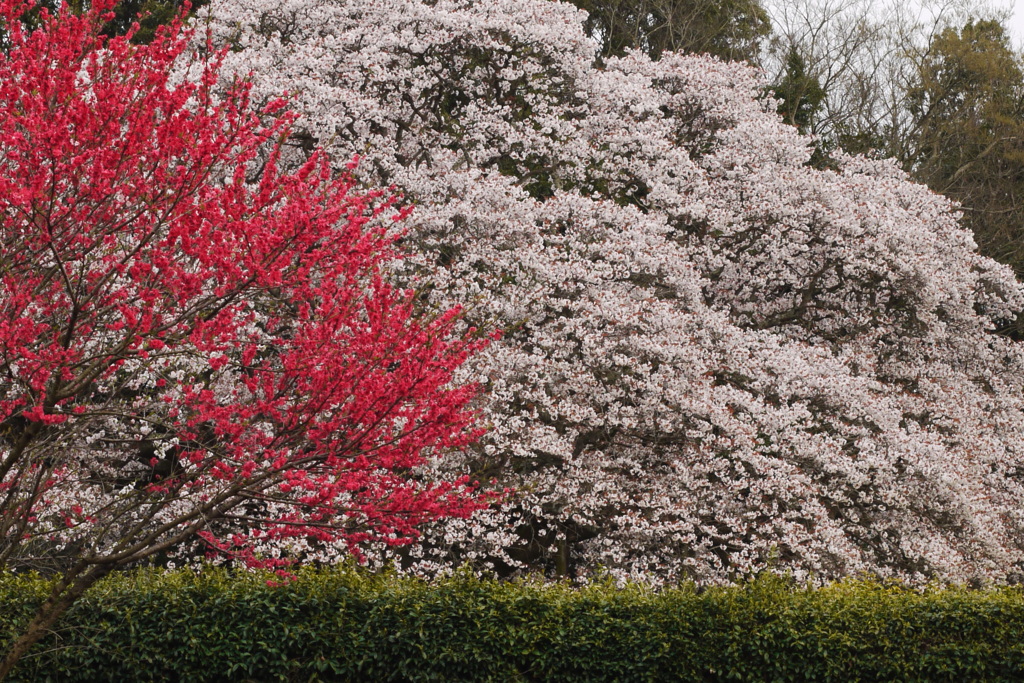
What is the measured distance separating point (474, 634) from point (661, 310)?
5.91 metres

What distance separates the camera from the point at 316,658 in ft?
26.3

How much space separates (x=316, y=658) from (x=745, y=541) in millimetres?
7004

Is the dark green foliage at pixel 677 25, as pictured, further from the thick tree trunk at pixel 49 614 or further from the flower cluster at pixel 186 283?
the thick tree trunk at pixel 49 614

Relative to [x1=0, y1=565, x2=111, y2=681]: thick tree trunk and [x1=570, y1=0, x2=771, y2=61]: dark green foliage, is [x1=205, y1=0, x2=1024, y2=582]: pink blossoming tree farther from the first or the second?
[x1=570, y1=0, x2=771, y2=61]: dark green foliage

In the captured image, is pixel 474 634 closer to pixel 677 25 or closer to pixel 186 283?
pixel 186 283

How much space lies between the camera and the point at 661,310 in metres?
12.7

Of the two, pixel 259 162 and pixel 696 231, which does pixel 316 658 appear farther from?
pixel 696 231

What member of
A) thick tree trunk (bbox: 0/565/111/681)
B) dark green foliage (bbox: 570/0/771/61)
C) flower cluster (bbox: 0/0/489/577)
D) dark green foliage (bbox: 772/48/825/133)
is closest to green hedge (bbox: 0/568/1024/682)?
thick tree trunk (bbox: 0/565/111/681)

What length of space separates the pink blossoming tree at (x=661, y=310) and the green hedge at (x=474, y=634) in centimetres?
160

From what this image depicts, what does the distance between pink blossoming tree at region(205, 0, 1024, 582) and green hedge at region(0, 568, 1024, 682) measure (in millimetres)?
1599

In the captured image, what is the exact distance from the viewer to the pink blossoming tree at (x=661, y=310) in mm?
12016

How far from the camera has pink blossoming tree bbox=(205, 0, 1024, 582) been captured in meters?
12.0

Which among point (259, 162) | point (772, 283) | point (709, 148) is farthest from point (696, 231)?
point (259, 162)

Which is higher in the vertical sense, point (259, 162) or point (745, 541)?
point (259, 162)
